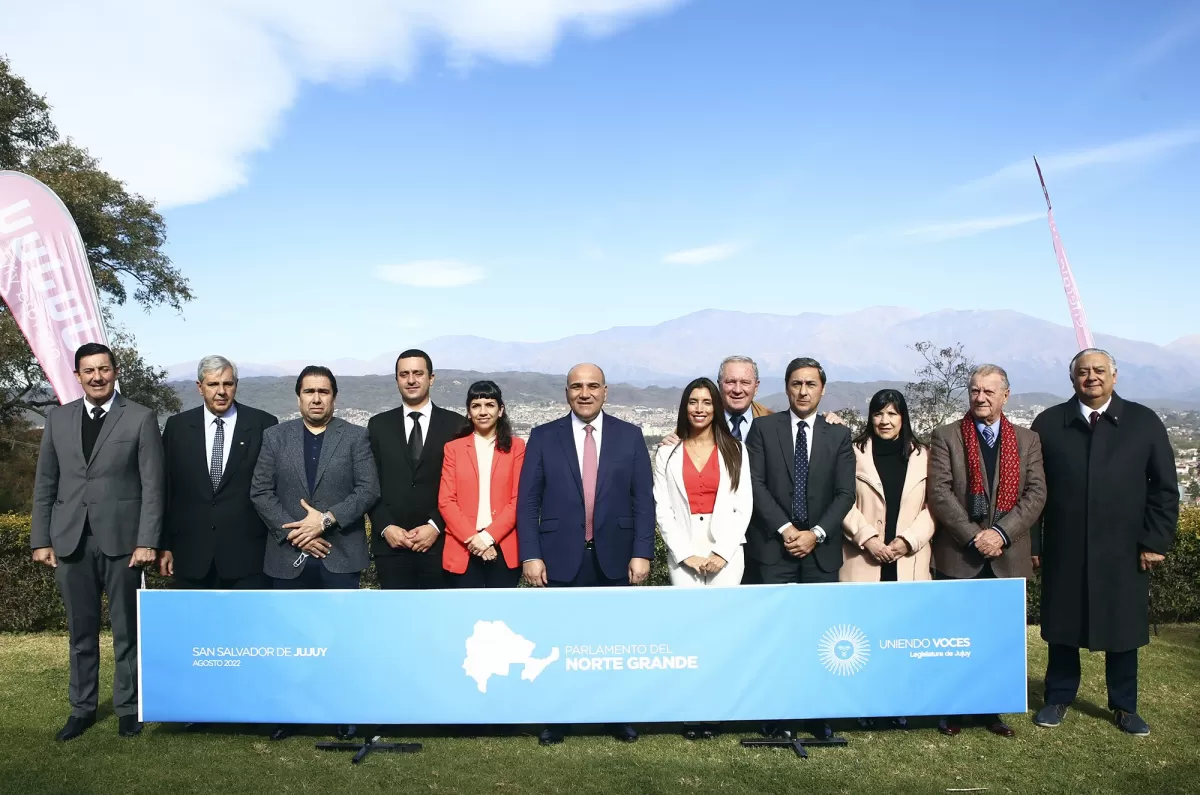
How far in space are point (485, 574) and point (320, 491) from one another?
1.11 m

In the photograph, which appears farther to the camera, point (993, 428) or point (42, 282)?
point (42, 282)

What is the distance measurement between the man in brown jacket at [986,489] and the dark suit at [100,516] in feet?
15.5

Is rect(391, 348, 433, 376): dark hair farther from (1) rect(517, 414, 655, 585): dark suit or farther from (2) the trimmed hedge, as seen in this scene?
(2) the trimmed hedge

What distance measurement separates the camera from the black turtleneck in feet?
16.0

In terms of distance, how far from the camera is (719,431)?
15.5 ft

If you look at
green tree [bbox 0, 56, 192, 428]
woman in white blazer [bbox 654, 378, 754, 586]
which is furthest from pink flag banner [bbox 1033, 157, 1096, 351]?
green tree [bbox 0, 56, 192, 428]

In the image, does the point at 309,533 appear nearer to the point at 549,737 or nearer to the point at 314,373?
the point at 314,373

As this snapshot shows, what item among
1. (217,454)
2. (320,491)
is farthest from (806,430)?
(217,454)

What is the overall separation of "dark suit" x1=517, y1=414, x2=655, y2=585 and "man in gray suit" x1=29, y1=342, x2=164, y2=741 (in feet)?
7.29

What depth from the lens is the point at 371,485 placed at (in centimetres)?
483

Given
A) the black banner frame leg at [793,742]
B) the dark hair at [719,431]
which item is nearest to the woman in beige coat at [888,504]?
the black banner frame leg at [793,742]

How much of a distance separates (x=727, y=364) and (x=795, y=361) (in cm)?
45

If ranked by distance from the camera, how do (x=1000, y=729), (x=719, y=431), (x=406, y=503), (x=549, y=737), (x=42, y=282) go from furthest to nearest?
1. (x=42, y=282)
2. (x=406, y=503)
3. (x=719, y=431)
4. (x=1000, y=729)
5. (x=549, y=737)

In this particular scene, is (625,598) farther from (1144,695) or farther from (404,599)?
(1144,695)
